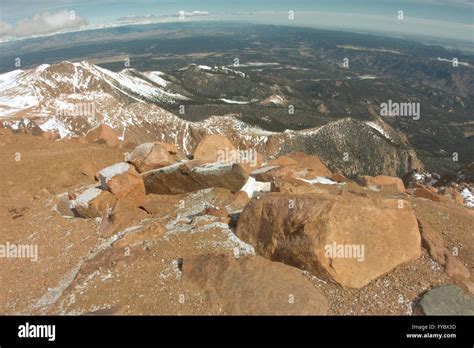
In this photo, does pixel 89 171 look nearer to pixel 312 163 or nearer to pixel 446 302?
pixel 312 163

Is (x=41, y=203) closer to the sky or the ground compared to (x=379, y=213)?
closer to the ground

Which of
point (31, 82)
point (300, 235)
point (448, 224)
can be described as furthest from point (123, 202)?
point (31, 82)

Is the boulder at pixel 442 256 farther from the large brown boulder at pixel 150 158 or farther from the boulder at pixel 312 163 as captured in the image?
the boulder at pixel 312 163

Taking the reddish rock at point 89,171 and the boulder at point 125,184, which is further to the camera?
the reddish rock at point 89,171

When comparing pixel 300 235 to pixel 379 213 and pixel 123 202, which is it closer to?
pixel 379 213

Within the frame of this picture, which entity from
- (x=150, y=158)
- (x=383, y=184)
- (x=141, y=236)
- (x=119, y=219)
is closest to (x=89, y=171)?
(x=150, y=158)

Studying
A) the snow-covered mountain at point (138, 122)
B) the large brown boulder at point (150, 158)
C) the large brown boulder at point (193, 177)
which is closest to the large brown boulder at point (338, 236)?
the large brown boulder at point (193, 177)

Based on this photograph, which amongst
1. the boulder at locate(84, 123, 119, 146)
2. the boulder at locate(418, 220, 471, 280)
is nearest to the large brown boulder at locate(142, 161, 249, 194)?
the boulder at locate(418, 220, 471, 280)
